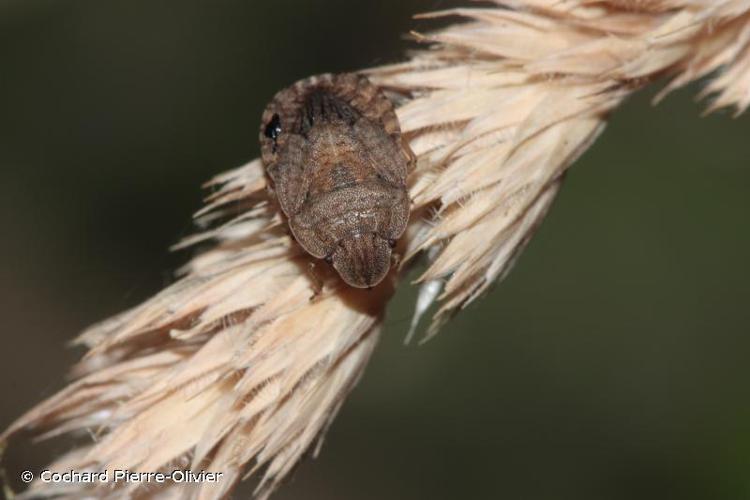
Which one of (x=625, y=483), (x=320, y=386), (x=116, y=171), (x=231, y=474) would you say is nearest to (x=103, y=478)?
(x=231, y=474)

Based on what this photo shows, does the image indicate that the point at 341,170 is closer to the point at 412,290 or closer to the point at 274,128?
the point at 274,128

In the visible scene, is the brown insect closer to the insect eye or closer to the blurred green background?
the insect eye

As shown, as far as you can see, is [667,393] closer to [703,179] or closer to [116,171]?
[703,179]

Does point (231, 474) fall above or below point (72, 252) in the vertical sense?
above

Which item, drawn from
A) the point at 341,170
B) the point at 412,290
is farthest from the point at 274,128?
the point at 412,290

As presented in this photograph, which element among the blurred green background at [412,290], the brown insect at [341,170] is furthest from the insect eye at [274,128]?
the blurred green background at [412,290]

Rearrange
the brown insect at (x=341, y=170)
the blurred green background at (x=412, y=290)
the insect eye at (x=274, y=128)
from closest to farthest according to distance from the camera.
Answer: the brown insect at (x=341, y=170) → the insect eye at (x=274, y=128) → the blurred green background at (x=412, y=290)

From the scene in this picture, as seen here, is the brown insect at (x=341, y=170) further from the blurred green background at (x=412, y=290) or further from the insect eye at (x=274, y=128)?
the blurred green background at (x=412, y=290)
